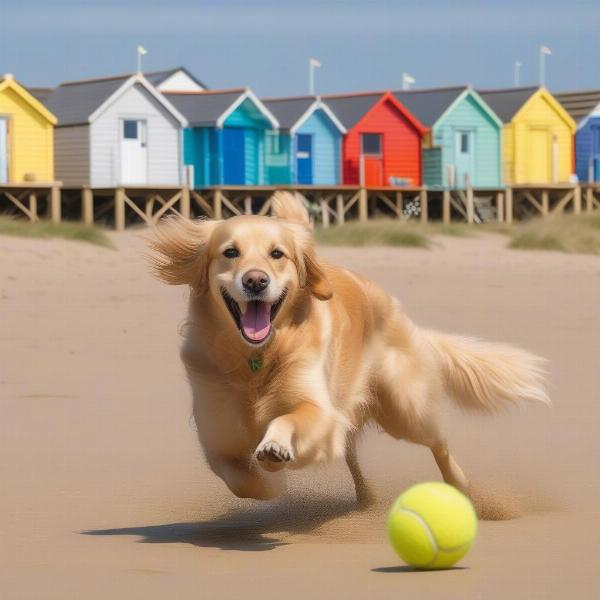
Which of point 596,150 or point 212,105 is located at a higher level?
point 212,105

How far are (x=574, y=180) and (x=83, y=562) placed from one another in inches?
1481

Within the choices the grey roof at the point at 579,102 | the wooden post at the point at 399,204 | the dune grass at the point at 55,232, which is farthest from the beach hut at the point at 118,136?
the grey roof at the point at 579,102

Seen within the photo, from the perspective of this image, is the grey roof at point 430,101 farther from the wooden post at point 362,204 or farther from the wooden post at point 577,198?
the wooden post at point 362,204

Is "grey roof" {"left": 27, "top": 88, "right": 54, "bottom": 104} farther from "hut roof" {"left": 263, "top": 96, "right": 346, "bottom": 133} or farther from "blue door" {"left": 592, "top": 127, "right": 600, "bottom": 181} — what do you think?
"blue door" {"left": 592, "top": 127, "right": 600, "bottom": 181}

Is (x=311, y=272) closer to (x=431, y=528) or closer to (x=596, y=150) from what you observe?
(x=431, y=528)

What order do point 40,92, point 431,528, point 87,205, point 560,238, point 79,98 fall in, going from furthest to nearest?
1. point 40,92
2. point 79,98
3. point 87,205
4. point 560,238
5. point 431,528

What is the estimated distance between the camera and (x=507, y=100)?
41.7m

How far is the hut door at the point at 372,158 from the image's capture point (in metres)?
37.0

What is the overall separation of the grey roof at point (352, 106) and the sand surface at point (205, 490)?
962 inches

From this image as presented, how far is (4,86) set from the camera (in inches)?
1251

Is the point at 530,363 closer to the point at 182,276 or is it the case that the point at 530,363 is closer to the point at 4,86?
the point at 182,276

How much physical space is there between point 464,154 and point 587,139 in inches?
A: 235

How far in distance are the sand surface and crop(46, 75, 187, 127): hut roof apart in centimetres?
2023

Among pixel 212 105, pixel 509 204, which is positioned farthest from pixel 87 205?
pixel 509 204
